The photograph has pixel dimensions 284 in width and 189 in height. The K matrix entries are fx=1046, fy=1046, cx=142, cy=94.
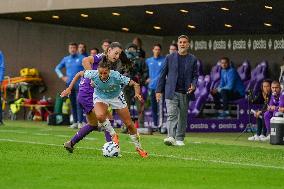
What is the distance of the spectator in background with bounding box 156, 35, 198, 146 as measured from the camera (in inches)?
834

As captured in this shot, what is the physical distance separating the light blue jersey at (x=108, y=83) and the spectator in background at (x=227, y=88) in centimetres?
1153

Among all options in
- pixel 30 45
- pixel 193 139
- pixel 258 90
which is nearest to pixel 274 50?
pixel 258 90

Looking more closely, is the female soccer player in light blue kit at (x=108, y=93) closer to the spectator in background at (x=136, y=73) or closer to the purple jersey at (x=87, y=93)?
the purple jersey at (x=87, y=93)

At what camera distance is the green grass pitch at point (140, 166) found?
41.7 feet

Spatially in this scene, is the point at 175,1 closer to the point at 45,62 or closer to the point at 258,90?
the point at 258,90

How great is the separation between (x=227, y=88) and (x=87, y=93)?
412 inches

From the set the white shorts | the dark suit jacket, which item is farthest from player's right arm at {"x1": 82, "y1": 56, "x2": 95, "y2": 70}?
the dark suit jacket

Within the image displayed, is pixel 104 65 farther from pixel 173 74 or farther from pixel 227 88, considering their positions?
pixel 227 88

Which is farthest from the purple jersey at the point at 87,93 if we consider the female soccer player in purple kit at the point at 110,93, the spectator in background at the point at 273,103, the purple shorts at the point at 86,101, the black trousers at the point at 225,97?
the black trousers at the point at 225,97

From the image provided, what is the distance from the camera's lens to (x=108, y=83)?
55.6 feet

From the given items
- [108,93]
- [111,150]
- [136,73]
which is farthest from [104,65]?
[136,73]

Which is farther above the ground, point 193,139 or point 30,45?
point 30,45

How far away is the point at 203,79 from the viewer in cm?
3050

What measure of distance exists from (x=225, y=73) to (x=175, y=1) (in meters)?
4.72
